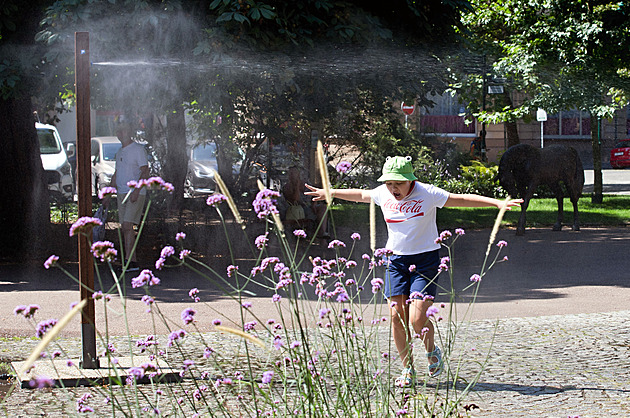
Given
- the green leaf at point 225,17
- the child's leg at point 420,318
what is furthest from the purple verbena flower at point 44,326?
the green leaf at point 225,17

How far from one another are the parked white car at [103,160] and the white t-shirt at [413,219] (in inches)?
756

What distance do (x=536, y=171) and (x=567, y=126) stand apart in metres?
31.8

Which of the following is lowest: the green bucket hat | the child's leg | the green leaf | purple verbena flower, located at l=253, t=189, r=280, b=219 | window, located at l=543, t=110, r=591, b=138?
the child's leg

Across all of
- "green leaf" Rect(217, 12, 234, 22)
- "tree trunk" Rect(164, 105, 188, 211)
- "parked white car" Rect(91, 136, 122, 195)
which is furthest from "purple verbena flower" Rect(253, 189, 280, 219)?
"parked white car" Rect(91, 136, 122, 195)

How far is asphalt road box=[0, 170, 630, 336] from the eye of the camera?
7.84m

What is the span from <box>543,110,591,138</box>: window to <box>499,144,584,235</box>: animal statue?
97.5ft

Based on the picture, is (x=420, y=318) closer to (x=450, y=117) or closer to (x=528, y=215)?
(x=528, y=215)

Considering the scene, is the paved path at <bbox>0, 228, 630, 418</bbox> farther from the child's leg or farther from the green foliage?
the green foliage

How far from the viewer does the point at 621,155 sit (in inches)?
1524

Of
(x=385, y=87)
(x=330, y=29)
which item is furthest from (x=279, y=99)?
(x=330, y=29)

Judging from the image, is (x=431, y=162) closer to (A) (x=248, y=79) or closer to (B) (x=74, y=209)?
(B) (x=74, y=209)

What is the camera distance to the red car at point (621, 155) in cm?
3856

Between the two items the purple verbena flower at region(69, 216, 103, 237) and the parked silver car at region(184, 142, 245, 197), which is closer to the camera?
the purple verbena flower at region(69, 216, 103, 237)

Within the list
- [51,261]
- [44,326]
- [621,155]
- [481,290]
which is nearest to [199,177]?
[481,290]
